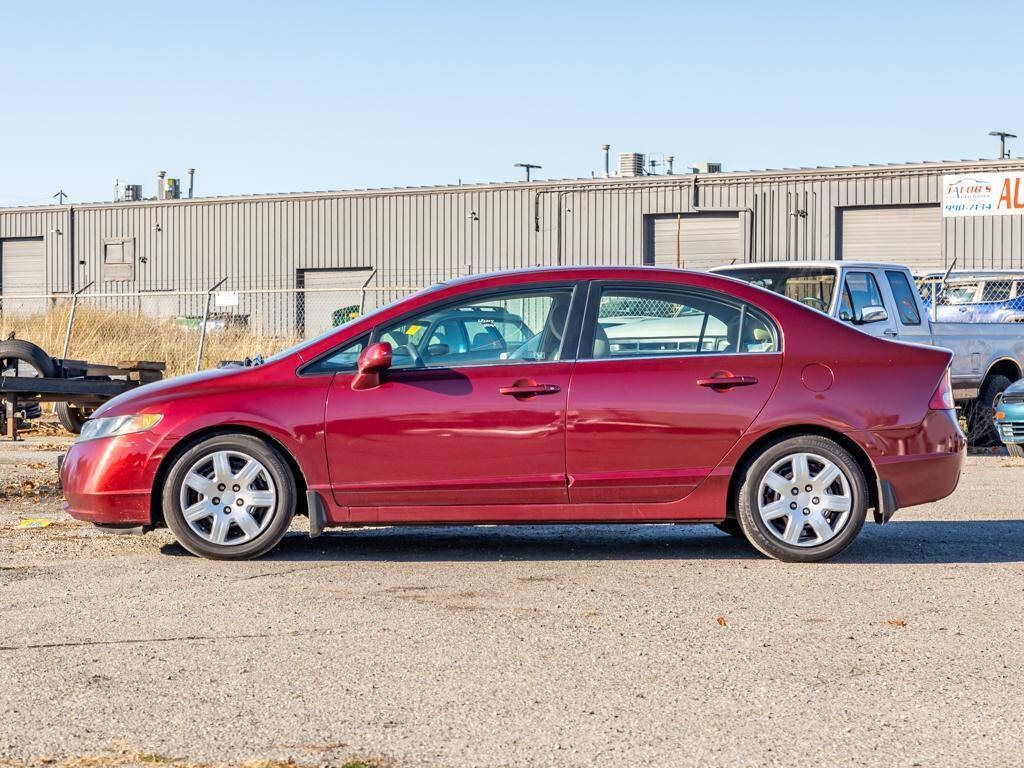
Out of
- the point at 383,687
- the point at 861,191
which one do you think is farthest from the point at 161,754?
the point at 861,191

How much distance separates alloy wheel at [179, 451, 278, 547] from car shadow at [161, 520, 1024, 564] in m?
0.31

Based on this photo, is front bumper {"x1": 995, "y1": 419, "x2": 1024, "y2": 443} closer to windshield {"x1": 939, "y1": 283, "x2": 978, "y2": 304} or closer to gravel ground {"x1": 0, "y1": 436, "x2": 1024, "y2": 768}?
gravel ground {"x1": 0, "y1": 436, "x2": 1024, "y2": 768}

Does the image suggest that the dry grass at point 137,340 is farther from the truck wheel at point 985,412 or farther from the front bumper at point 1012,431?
the front bumper at point 1012,431

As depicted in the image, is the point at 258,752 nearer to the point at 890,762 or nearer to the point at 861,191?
the point at 890,762

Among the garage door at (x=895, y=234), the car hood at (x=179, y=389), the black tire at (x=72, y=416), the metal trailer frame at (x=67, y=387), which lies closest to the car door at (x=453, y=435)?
the car hood at (x=179, y=389)

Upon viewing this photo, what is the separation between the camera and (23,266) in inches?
2111

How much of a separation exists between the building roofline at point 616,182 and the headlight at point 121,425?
34641mm

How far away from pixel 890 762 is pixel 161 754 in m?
2.13

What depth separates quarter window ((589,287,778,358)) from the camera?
7812mm

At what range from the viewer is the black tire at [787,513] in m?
7.69

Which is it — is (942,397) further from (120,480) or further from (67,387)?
(67,387)

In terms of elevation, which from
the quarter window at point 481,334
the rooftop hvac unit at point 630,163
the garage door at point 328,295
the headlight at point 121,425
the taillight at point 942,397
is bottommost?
the headlight at point 121,425

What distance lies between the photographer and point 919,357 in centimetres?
792

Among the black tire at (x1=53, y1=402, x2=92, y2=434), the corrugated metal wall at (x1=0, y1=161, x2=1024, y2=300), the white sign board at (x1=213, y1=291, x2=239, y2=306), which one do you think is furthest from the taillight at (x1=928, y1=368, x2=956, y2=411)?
the corrugated metal wall at (x1=0, y1=161, x2=1024, y2=300)
